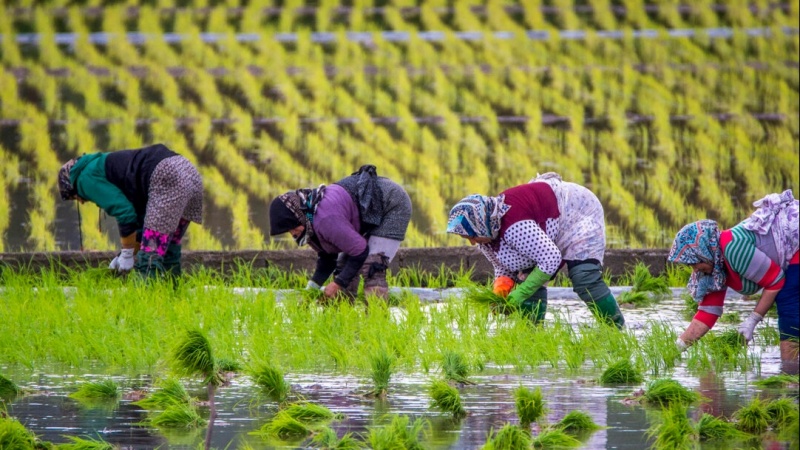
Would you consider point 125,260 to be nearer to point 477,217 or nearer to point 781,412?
point 477,217

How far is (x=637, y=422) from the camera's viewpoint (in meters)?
4.15

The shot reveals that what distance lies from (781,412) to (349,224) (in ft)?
8.58

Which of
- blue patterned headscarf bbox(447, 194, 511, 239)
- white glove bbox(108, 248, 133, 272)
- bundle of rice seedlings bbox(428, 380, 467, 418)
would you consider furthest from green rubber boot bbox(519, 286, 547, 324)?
white glove bbox(108, 248, 133, 272)

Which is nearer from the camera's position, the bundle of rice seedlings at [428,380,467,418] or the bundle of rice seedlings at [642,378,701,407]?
the bundle of rice seedlings at [428,380,467,418]

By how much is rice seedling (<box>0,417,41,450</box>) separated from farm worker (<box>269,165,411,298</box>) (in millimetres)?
2294

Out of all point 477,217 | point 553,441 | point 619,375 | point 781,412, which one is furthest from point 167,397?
point 781,412

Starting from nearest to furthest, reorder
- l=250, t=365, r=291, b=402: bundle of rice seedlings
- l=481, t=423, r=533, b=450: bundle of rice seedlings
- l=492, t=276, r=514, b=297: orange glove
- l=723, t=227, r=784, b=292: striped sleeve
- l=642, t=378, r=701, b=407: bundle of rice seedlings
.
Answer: l=481, t=423, r=533, b=450: bundle of rice seedlings < l=642, t=378, r=701, b=407: bundle of rice seedlings < l=250, t=365, r=291, b=402: bundle of rice seedlings < l=723, t=227, r=784, b=292: striped sleeve < l=492, t=276, r=514, b=297: orange glove

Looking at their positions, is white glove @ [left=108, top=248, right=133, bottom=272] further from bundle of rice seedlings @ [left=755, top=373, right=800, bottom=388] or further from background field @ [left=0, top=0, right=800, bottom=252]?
bundle of rice seedlings @ [left=755, top=373, right=800, bottom=388]

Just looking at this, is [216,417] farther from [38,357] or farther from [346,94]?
[346,94]

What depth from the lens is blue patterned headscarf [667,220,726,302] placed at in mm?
5156

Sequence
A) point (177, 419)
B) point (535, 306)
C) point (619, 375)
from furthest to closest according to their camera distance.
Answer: point (535, 306)
point (619, 375)
point (177, 419)

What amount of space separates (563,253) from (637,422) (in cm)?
181

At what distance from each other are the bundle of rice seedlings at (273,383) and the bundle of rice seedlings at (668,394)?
1251mm

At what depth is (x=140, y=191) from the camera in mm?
6824
